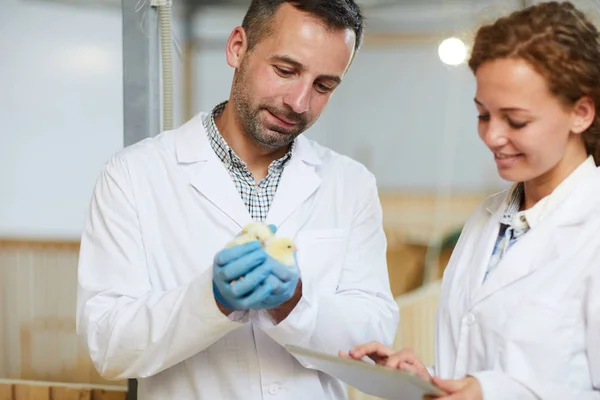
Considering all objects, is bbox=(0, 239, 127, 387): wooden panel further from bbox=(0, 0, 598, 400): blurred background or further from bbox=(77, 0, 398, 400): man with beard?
bbox=(77, 0, 398, 400): man with beard

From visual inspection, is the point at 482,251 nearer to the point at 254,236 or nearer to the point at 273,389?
the point at 254,236

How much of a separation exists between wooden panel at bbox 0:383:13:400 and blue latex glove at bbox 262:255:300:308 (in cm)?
101

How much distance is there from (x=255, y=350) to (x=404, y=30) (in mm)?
1494

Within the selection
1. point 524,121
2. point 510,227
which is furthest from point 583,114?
point 510,227

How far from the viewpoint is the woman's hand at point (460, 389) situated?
3.29 ft

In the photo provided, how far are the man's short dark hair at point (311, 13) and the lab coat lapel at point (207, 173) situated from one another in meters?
0.21

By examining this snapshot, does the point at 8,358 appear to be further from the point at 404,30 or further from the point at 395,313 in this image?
the point at 404,30

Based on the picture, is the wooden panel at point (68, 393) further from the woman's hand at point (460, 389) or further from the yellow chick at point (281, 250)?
the woman's hand at point (460, 389)

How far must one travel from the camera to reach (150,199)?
1417 millimetres

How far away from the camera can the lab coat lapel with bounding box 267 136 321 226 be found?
1.44 metres

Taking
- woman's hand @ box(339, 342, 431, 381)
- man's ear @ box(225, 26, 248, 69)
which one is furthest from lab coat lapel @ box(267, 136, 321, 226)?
woman's hand @ box(339, 342, 431, 381)

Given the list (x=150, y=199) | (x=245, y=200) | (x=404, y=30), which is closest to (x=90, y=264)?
(x=150, y=199)

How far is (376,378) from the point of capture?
0.98 meters

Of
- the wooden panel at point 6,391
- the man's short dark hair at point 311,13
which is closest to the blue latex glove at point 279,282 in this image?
the man's short dark hair at point 311,13
